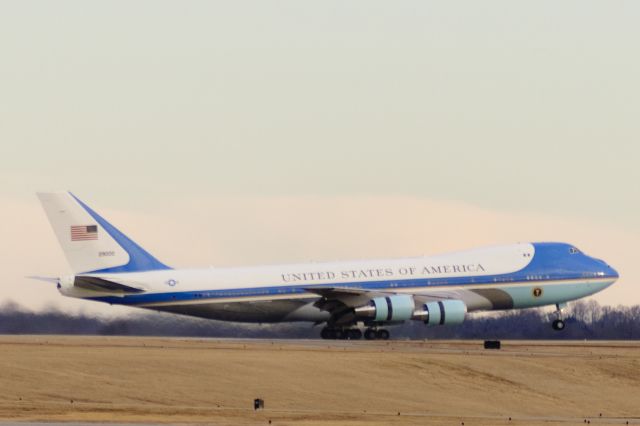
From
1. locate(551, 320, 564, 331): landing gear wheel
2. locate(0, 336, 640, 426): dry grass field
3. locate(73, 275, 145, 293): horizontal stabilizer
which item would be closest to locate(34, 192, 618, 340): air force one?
locate(73, 275, 145, 293): horizontal stabilizer

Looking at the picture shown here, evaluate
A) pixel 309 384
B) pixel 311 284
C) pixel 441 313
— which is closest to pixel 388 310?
pixel 441 313

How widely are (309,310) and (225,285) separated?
508cm

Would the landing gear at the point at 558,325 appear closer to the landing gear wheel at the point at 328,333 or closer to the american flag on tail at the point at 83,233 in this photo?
the landing gear wheel at the point at 328,333

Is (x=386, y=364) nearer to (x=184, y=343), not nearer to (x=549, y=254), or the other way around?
(x=184, y=343)

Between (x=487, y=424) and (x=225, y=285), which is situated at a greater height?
(x=225, y=285)

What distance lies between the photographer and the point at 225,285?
78312mm

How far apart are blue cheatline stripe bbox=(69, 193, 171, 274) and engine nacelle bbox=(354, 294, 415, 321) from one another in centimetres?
1140

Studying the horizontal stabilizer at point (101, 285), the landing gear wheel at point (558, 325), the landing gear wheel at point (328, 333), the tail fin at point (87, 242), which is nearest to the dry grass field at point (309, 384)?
the horizontal stabilizer at point (101, 285)

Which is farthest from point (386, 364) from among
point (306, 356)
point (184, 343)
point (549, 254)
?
point (549, 254)

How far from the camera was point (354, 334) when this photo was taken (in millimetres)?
81250

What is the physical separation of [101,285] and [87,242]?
324 centimetres

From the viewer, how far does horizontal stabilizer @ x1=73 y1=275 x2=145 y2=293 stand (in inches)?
2997

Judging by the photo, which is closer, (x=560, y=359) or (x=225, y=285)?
(x=560, y=359)

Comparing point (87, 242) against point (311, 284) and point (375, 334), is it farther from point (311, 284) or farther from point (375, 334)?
point (375, 334)
